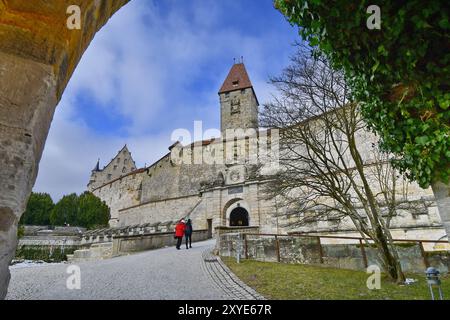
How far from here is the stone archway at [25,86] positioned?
1.24 metres

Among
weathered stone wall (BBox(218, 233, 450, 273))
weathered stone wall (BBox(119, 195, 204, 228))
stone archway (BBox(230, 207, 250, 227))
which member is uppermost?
weathered stone wall (BBox(119, 195, 204, 228))

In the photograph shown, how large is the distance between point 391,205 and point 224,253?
21.4ft

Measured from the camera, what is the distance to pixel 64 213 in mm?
42656

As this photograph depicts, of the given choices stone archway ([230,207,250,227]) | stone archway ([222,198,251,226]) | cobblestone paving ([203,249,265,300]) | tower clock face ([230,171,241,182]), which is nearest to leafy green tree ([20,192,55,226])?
tower clock face ([230,171,241,182])

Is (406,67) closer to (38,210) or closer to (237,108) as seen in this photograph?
(237,108)

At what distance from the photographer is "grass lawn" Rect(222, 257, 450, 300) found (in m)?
5.08

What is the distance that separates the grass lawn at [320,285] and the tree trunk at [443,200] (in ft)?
10.1

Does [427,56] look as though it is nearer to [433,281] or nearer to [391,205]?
[433,281]

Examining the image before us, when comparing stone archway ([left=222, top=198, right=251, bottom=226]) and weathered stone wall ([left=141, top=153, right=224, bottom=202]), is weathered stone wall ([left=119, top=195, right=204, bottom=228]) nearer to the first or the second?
weathered stone wall ([left=141, top=153, right=224, bottom=202])

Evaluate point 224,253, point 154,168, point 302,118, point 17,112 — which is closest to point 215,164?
point 154,168

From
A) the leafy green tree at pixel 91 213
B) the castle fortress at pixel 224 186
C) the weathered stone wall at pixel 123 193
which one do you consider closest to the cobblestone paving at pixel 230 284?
the castle fortress at pixel 224 186

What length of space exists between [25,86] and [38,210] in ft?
167

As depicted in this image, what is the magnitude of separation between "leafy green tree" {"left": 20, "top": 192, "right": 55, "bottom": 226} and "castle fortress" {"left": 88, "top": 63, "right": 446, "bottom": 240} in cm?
959

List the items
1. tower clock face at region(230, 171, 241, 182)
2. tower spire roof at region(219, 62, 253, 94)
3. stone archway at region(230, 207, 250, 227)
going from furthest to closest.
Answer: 1. tower spire roof at region(219, 62, 253, 94)
2. tower clock face at region(230, 171, 241, 182)
3. stone archway at region(230, 207, 250, 227)
